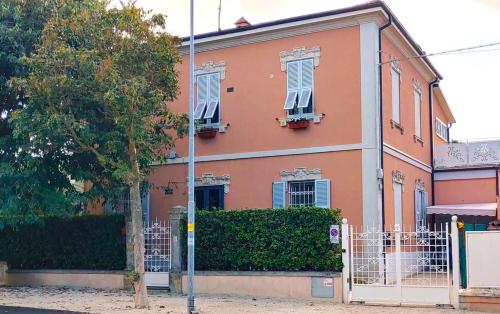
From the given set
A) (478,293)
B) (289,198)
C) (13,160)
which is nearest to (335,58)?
(289,198)

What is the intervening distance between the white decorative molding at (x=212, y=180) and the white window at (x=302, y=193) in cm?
178

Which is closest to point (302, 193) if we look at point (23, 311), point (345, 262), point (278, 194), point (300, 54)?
point (278, 194)

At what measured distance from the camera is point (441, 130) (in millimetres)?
29281

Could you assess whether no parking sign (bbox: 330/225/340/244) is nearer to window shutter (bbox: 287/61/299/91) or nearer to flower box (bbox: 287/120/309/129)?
flower box (bbox: 287/120/309/129)

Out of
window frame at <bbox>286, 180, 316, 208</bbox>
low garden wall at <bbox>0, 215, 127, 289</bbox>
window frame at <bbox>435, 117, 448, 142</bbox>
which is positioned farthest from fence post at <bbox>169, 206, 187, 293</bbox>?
window frame at <bbox>435, 117, 448, 142</bbox>

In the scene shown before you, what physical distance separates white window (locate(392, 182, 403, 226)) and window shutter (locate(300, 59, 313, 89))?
3998 mm

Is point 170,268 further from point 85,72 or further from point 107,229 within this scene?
point 85,72

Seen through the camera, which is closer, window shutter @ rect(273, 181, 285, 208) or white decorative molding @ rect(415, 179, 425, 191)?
window shutter @ rect(273, 181, 285, 208)

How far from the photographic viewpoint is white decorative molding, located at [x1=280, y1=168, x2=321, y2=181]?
64.0ft

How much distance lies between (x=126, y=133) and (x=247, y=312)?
4.96 m

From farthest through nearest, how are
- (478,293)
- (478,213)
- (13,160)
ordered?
(478,213), (13,160), (478,293)

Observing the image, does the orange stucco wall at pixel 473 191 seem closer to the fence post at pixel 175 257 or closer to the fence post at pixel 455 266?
the fence post at pixel 455 266

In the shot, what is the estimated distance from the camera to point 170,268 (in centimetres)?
1841

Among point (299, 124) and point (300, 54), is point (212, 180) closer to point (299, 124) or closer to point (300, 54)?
point (299, 124)
